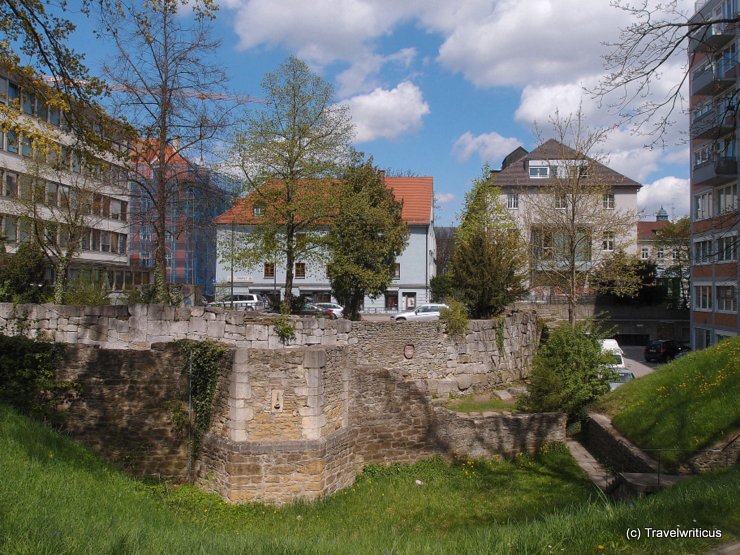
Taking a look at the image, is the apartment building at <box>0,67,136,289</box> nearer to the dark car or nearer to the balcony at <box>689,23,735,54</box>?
the balcony at <box>689,23,735,54</box>

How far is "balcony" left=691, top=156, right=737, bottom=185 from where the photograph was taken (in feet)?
94.5

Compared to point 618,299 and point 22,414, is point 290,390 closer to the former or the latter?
point 22,414

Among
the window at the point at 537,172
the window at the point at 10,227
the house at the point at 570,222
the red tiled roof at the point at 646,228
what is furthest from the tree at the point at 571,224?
the red tiled roof at the point at 646,228

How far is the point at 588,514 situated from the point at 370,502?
18.5 feet

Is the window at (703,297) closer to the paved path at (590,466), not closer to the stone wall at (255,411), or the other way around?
the paved path at (590,466)

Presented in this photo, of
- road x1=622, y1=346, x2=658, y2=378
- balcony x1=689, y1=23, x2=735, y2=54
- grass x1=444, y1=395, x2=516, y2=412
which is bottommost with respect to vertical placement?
road x1=622, y1=346, x2=658, y2=378

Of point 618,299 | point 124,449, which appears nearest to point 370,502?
point 124,449

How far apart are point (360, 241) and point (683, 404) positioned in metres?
16.5

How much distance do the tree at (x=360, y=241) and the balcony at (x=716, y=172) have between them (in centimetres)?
1476

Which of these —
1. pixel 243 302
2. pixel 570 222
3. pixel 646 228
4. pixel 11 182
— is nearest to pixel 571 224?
pixel 570 222

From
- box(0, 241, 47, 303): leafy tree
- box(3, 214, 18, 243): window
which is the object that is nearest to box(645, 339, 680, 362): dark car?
box(0, 241, 47, 303): leafy tree

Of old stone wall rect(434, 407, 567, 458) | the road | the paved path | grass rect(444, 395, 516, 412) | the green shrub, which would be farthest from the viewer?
the road

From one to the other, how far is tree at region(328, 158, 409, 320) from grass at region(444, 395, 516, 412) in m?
9.30

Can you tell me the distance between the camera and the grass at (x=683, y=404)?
11805 mm
